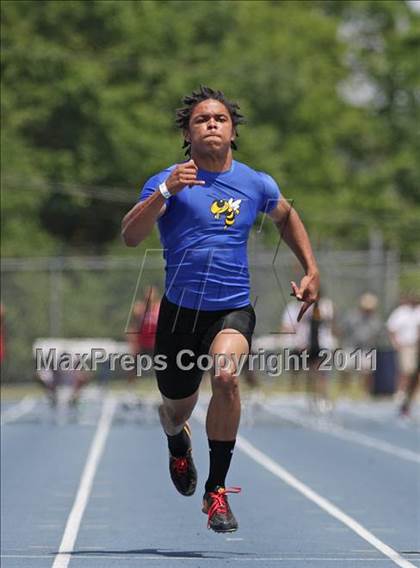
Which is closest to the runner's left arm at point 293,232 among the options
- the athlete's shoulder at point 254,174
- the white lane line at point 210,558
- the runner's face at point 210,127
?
the athlete's shoulder at point 254,174

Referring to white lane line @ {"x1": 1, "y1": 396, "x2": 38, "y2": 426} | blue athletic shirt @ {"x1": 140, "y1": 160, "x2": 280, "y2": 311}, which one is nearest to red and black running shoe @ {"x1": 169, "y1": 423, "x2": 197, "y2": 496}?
blue athletic shirt @ {"x1": 140, "y1": 160, "x2": 280, "y2": 311}

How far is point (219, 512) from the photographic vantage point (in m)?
8.73

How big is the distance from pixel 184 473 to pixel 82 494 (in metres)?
4.74

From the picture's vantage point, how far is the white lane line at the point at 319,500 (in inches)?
A: 391

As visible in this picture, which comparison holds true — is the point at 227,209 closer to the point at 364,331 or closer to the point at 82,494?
the point at 82,494

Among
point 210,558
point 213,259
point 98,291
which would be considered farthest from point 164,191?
point 98,291

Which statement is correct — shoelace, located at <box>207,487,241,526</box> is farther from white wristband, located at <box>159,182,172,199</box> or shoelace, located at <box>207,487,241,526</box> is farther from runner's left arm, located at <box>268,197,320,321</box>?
white wristband, located at <box>159,182,172,199</box>

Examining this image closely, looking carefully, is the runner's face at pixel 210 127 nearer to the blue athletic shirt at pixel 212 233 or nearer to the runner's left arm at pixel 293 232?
the blue athletic shirt at pixel 212 233

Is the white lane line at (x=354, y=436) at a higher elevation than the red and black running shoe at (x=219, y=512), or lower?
lower

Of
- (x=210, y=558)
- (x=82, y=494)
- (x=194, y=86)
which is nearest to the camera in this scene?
(x=210, y=558)

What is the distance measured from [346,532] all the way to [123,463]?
621cm

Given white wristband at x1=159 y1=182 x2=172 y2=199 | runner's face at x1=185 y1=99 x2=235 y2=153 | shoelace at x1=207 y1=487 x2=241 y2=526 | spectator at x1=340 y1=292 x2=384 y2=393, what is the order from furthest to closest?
1. spectator at x1=340 y1=292 x2=384 y2=393
2. shoelace at x1=207 y1=487 x2=241 y2=526
3. runner's face at x1=185 y1=99 x2=235 y2=153
4. white wristband at x1=159 y1=182 x2=172 y2=199

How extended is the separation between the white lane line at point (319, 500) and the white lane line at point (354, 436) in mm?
1446

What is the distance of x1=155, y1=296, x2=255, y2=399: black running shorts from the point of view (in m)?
8.77
